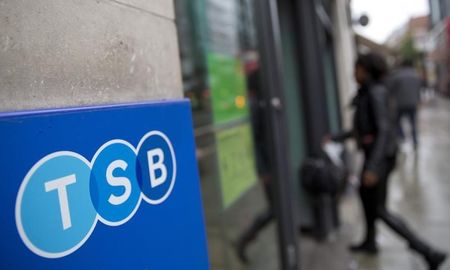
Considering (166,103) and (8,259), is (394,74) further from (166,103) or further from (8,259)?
(8,259)

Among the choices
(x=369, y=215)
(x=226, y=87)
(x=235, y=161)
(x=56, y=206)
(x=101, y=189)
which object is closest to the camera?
(x=56, y=206)

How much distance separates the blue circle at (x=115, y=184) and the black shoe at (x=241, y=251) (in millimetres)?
1942

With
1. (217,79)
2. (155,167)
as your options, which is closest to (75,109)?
(155,167)

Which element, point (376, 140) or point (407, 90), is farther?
point (407, 90)

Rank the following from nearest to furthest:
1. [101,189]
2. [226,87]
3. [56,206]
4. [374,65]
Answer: [56,206]
[101,189]
[226,87]
[374,65]

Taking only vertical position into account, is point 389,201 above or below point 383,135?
below

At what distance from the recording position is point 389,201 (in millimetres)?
5547

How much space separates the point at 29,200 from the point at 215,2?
237 centimetres

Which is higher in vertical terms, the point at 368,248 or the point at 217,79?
the point at 217,79

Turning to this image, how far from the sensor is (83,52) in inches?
44.9

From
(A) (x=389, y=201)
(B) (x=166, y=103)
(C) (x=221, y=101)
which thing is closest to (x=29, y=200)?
(B) (x=166, y=103)

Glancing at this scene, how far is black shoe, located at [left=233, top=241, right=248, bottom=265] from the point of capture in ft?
9.61

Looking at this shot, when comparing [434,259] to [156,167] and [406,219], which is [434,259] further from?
[156,167]

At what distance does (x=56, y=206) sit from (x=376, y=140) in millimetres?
3071
